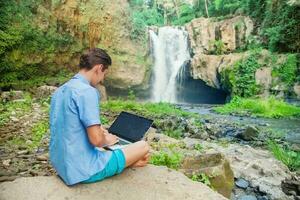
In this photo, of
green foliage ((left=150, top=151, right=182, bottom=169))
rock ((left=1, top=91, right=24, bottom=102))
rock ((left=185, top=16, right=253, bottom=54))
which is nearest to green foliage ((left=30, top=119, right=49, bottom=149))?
green foliage ((left=150, top=151, right=182, bottom=169))

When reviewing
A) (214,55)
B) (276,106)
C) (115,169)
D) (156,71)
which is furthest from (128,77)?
(115,169)

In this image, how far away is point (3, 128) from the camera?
7832 mm

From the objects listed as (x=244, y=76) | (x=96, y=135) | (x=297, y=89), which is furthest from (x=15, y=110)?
(x=297, y=89)

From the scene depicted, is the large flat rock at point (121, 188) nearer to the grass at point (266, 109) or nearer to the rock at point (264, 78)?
the grass at point (266, 109)

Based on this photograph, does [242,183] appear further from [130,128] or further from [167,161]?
[130,128]

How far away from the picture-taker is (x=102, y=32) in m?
19.1

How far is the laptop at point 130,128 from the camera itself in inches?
151

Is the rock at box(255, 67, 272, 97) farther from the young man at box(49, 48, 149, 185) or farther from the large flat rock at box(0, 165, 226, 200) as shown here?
the young man at box(49, 48, 149, 185)

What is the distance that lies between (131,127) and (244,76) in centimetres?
1665

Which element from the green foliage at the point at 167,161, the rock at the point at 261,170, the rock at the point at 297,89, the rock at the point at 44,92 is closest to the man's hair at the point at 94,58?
the green foliage at the point at 167,161

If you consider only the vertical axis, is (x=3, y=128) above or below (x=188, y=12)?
below

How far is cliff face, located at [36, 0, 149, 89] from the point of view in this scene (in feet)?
57.9

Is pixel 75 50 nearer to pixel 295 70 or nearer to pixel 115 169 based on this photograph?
pixel 295 70

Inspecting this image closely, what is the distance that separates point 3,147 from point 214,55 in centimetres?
1688
